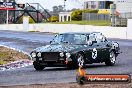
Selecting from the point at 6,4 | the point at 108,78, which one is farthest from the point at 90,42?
the point at 6,4

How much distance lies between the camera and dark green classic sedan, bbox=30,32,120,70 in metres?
18.1

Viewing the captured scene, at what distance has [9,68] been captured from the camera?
64.0 ft

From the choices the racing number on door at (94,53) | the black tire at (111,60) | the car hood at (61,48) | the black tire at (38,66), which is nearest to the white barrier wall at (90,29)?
the black tire at (111,60)

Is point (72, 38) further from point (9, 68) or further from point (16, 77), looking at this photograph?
point (16, 77)

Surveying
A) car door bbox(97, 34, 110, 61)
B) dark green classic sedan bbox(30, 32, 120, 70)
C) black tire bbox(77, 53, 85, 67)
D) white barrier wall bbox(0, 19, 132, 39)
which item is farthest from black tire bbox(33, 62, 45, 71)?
white barrier wall bbox(0, 19, 132, 39)

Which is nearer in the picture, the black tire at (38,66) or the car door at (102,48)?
the black tire at (38,66)

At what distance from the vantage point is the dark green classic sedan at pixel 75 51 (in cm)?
1808

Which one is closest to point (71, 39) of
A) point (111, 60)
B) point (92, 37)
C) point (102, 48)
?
point (92, 37)

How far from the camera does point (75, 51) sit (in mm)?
18359

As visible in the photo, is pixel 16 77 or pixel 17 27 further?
pixel 17 27

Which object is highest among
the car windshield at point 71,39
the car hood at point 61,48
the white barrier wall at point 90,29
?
the car windshield at point 71,39

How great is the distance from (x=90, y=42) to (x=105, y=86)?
6.94 metres

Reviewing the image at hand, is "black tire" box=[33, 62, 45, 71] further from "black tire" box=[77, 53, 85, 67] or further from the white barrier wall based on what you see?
the white barrier wall

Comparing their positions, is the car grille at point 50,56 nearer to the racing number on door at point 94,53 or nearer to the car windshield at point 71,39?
the car windshield at point 71,39
